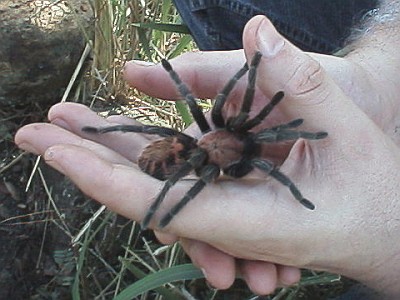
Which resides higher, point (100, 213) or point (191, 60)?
point (191, 60)

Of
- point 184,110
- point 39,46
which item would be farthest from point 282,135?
point 39,46

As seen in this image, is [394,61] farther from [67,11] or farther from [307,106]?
[67,11]

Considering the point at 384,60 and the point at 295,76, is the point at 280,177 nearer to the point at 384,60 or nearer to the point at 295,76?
the point at 295,76

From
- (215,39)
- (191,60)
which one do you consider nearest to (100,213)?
(215,39)

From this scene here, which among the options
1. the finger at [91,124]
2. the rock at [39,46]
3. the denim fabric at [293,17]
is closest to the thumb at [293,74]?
the finger at [91,124]

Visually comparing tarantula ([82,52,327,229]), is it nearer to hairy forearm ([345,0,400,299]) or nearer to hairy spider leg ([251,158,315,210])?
hairy spider leg ([251,158,315,210])

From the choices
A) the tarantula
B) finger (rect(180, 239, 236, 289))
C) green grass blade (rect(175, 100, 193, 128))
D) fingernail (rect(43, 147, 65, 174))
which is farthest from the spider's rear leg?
green grass blade (rect(175, 100, 193, 128))
